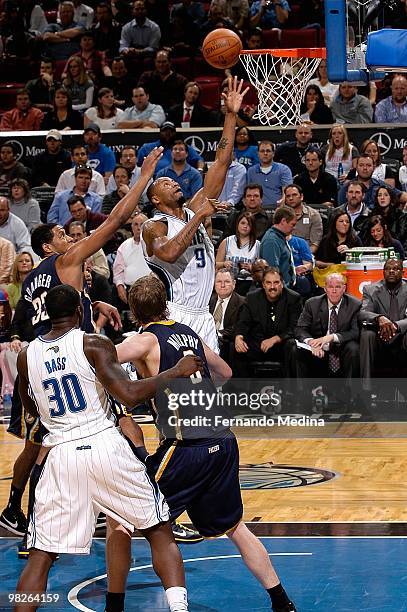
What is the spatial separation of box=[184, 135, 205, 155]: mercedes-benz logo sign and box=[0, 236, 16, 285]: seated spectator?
9.47 ft

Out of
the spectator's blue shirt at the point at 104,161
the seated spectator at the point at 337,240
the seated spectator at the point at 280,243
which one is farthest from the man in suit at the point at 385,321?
the spectator's blue shirt at the point at 104,161

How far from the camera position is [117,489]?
4820 millimetres

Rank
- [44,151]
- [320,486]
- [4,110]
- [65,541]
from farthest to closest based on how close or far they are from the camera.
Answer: [4,110] → [44,151] → [320,486] → [65,541]

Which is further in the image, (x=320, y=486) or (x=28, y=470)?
(x=320, y=486)

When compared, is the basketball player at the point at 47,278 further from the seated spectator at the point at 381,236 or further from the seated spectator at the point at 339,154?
the seated spectator at the point at 339,154

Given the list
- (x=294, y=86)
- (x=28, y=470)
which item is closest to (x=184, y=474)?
(x=28, y=470)

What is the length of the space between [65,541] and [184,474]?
0.76m

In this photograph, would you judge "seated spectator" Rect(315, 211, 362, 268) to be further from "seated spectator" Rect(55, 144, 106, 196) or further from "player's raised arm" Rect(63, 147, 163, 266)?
"player's raised arm" Rect(63, 147, 163, 266)

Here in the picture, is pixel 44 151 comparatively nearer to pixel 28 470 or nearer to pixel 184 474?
pixel 28 470

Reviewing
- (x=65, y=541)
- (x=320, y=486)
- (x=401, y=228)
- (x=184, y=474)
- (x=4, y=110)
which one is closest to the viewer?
(x=65, y=541)

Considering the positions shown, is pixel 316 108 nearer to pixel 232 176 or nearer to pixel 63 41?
pixel 232 176

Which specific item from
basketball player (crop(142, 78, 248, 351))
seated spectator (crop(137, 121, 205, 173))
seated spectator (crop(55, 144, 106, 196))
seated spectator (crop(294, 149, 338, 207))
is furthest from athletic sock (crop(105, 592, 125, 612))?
seated spectator (crop(55, 144, 106, 196))

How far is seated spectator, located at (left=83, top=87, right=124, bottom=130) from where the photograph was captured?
49.8ft

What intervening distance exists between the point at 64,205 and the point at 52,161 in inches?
58.7
